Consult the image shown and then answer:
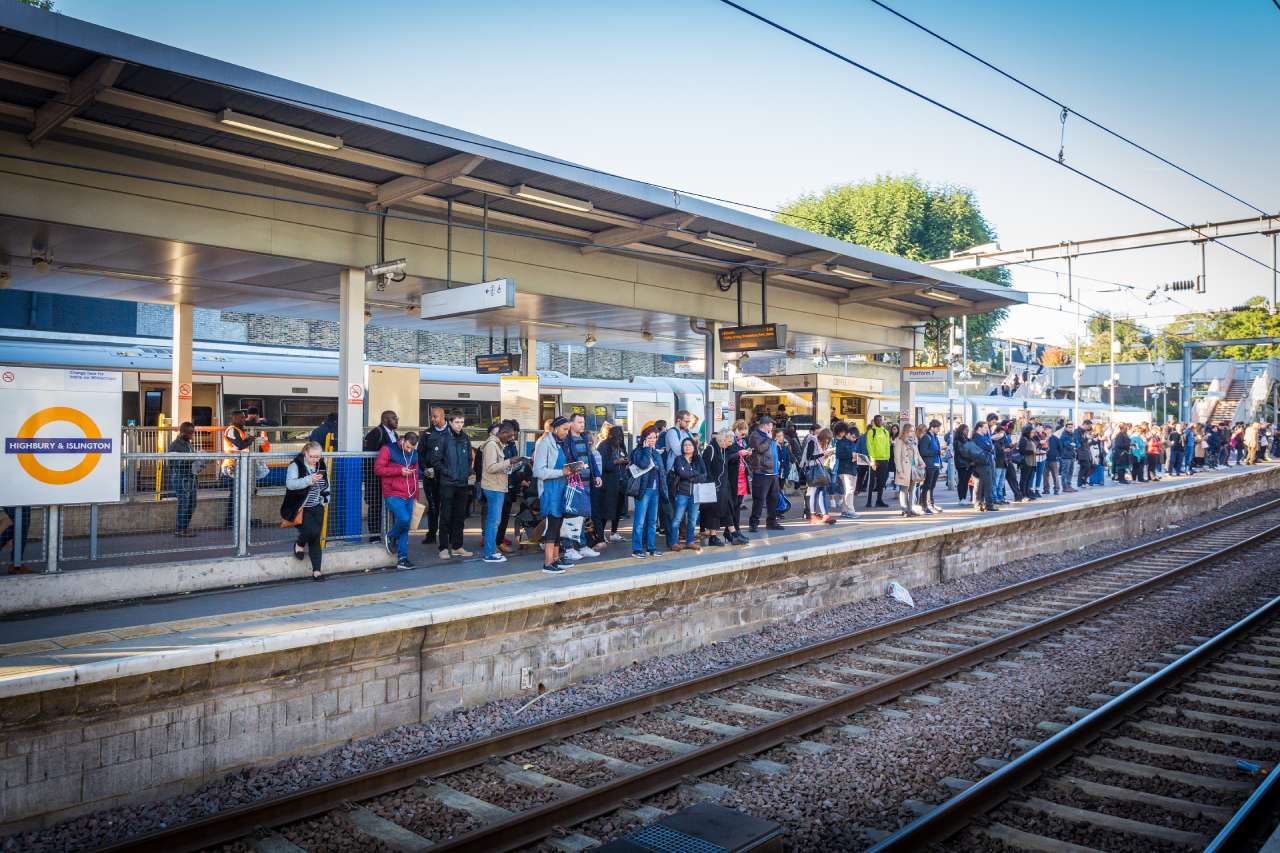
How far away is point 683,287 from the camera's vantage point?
647 inches

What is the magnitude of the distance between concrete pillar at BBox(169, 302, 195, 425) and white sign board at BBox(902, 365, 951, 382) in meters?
15.1

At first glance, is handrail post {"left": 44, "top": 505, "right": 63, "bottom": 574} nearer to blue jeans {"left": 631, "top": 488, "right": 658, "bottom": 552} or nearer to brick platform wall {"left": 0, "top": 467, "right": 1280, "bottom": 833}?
brick platform wall {"left": 0, "top": 467, "right": 1280, "bottom": 833}

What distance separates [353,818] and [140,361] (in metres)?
15.8

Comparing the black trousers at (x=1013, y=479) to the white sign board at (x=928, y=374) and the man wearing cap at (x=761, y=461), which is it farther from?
the man wearing cap at (x=761, y=461)

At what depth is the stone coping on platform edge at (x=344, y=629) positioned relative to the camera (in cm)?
548

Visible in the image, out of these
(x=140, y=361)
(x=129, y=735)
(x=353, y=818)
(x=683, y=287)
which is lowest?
(x=353, y=818)

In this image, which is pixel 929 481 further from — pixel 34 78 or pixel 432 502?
pixel 34 78

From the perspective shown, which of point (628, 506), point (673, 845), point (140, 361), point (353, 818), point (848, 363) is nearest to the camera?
point (673, 845)

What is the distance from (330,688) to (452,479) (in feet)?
13.0

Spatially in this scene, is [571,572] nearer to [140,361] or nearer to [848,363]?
[140,361]

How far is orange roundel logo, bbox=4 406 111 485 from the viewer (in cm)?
773

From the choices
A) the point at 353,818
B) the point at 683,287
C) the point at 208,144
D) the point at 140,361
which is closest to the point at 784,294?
the point at 683,287

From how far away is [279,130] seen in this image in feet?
29.7

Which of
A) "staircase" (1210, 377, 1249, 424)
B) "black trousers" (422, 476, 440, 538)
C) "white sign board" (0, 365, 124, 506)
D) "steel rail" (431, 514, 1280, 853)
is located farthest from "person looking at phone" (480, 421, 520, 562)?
"staircase" (1210, 377, 1249, 424)
